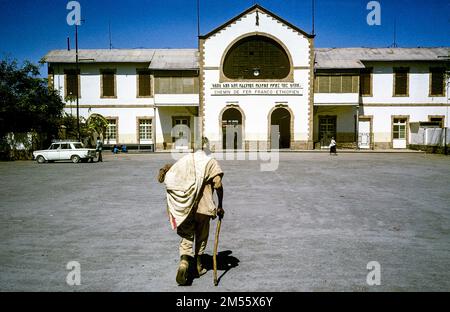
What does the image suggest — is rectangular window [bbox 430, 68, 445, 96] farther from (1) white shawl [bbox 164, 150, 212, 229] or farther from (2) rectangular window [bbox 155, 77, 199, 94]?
(1) white shawl [bbox 164, 150, 212, 229]

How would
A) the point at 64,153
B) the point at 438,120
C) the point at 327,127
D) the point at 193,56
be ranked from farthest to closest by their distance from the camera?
the point at 193,56 → the point at 438,120 → the point at 327,127 → the point at 64,153

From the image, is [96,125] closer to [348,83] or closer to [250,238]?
[348,83]

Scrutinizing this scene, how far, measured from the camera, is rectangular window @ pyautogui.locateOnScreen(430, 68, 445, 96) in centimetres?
3419

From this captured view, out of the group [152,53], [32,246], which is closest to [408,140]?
[152,53]

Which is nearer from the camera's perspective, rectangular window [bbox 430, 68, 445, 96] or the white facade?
the white facade

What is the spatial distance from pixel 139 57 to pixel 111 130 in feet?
24.5

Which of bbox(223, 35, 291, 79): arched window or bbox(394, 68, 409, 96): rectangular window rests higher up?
bbox(223, 35, 291, 79): arched window

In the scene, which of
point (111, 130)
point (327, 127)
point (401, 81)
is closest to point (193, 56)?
point (111, 130)

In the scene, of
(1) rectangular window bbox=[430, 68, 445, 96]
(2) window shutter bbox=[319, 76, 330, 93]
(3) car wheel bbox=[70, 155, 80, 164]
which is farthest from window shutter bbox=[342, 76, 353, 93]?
(3) car wheel bbox=[70, 155, 80, 164]

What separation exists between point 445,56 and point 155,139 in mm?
27807

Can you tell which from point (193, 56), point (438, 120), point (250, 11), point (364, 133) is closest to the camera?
point (250, 11)

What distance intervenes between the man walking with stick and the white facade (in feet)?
88.8

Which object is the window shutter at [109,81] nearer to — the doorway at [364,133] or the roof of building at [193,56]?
the roof of building at [193,56]

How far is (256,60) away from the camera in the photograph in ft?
107
